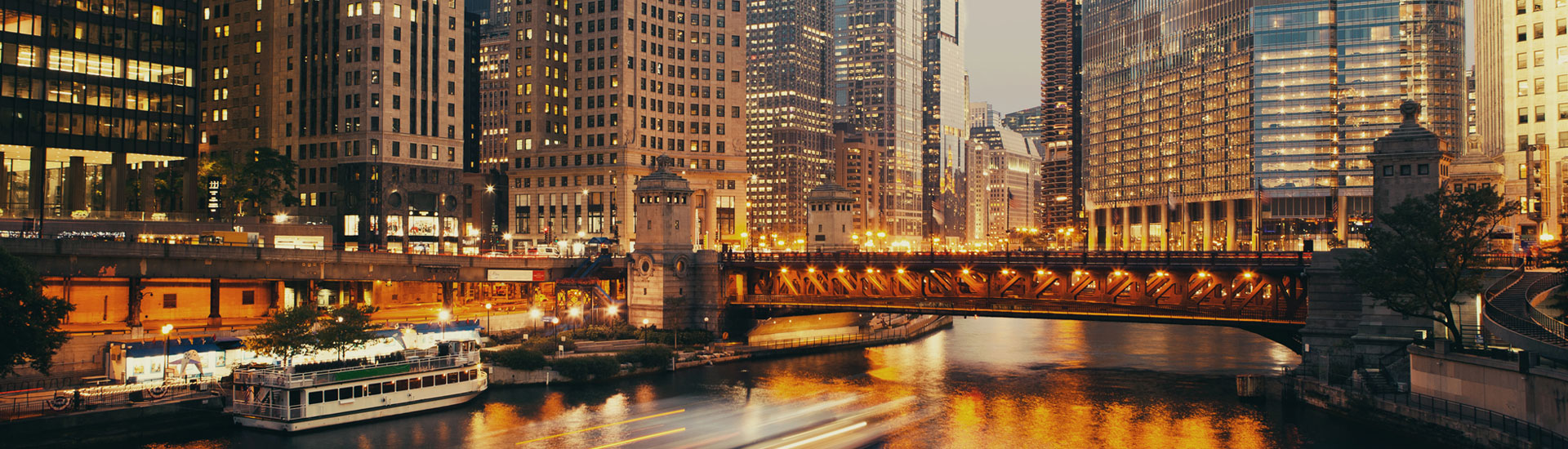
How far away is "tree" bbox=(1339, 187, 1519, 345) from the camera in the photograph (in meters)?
62.3

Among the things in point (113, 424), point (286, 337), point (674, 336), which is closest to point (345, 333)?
point (286, 337)

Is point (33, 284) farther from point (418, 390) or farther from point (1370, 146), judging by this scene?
point (1370, 146)

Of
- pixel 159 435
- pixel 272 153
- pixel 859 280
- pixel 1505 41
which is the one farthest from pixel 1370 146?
pixel 159 435

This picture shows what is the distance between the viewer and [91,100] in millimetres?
106000

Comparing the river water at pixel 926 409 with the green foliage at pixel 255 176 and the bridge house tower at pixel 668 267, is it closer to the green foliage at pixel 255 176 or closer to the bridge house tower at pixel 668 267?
the bridge house tower at pixel 668 267

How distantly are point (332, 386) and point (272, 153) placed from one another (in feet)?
249

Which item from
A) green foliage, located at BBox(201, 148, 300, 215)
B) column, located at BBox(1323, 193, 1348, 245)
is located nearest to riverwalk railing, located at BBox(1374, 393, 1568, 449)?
green foliage, located at BBox(201, 148, 300, 215)

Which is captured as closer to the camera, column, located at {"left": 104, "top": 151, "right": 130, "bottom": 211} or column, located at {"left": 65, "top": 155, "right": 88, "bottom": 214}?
column, located at {"left": 65, "top": 155, "right": 88, "bottom": 214}

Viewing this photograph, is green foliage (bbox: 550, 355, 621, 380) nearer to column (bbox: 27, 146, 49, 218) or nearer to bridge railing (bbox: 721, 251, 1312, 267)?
bridge railing (bbox: 721, 251, 1312, 267)

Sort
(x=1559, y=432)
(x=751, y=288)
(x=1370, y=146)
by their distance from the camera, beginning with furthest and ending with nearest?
(x=1370, y=146), (x=751, y=288), (x=1559, y=432)

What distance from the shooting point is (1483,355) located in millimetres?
55906

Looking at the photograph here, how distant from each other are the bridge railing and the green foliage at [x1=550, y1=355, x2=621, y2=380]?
1987 cm

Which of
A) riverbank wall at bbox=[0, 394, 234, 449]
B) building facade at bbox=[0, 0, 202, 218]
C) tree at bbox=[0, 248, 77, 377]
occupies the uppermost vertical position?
building facade at bbox=[0, 0, 202, 218]

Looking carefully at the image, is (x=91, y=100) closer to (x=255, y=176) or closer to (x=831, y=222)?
(x=255, y=176)
